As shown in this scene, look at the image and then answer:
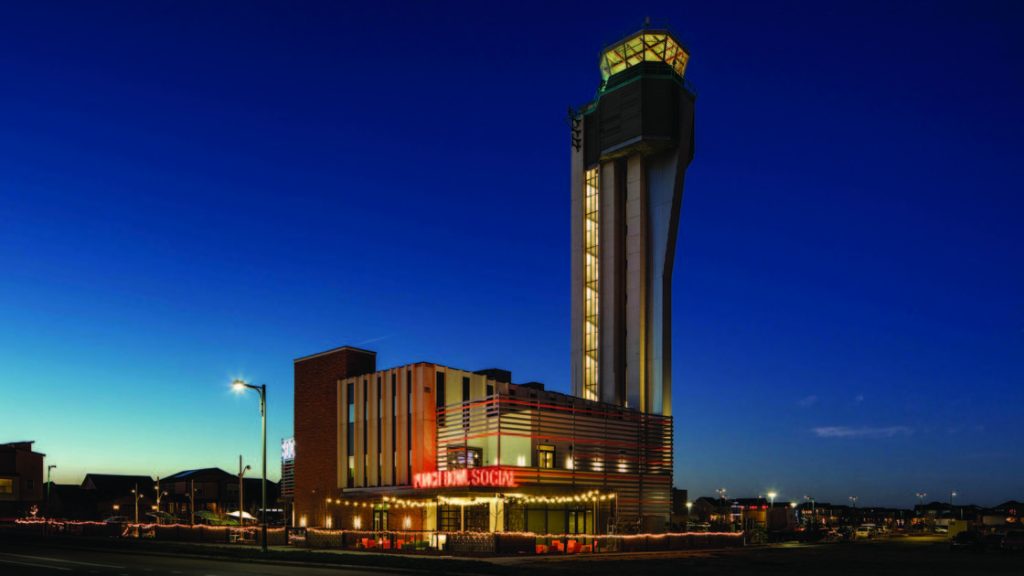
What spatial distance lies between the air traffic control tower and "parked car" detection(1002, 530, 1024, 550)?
28.0m

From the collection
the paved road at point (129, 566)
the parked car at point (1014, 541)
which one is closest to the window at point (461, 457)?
the paved road at point (129, 566)

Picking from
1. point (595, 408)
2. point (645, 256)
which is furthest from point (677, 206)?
point (595, 408)

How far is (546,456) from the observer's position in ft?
195

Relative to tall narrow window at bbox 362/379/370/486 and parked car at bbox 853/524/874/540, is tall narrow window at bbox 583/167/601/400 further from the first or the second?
parked car at bbox 853/524/874/540

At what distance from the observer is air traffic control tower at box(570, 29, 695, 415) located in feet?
265

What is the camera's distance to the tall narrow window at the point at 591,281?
278 ft

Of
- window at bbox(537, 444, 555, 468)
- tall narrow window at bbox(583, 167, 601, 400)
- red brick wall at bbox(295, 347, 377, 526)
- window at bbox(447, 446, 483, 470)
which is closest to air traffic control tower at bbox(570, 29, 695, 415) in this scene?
tall narrow window at bbox(583, 167, 601, 400)

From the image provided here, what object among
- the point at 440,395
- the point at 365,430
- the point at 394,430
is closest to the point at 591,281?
the point at 440,395

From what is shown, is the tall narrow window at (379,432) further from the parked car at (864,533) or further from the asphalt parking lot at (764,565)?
the parked car at (864,533)

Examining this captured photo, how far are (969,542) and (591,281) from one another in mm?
39188

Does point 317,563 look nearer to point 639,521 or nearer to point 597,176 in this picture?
point 639,521

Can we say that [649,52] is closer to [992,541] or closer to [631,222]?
[631,222]

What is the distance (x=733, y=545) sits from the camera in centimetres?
6538

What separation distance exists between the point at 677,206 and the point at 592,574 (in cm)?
5350
